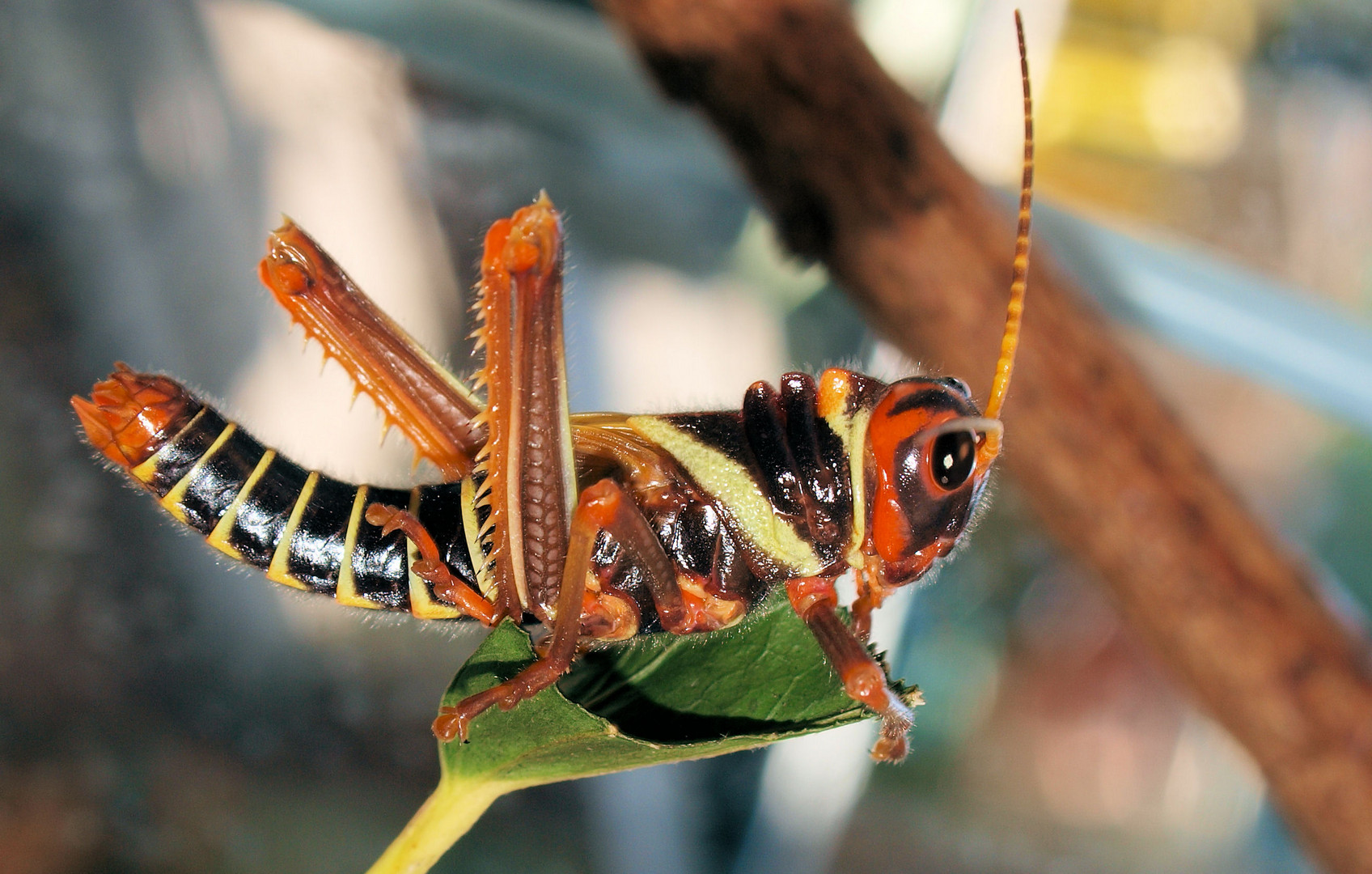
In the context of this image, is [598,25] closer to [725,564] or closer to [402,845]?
[725,564]

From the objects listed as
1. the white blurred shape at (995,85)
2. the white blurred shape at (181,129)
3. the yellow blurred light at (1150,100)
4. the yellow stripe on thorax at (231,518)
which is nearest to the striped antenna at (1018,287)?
the yellow stripe on thorax at (231,518)

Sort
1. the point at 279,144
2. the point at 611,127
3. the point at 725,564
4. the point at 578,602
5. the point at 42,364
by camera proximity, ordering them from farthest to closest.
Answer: the point at 611,127 < the point at 279,144 < the point at 42,364 < the point at 725,564 < the point at 578,602

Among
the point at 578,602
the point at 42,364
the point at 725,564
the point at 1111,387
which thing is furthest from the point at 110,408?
the point at 1111,387

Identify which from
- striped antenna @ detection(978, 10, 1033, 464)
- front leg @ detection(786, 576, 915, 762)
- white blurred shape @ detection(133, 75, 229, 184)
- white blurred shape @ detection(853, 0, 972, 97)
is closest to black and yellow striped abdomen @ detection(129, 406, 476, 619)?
front leg @ detection(786, 576, 915, 762)

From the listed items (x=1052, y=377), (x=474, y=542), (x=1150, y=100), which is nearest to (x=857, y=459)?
(x=474, y=542)

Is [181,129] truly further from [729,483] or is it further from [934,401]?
[934,401]

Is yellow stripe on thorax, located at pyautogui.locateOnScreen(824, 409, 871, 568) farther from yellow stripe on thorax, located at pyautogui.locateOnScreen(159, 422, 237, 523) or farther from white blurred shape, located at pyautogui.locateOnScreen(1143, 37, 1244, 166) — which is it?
white blurred shape, located at pyautogui.locateOnScreen(1143, 37, 1244, 166)
